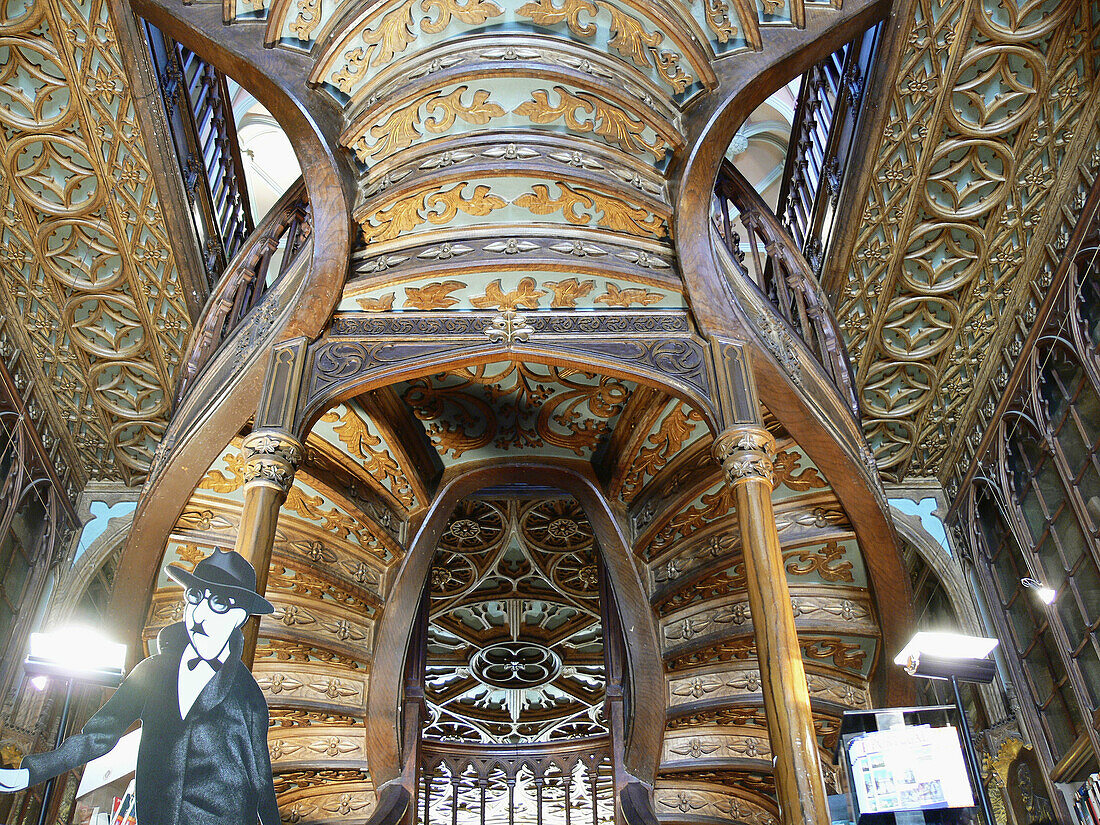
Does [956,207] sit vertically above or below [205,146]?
below

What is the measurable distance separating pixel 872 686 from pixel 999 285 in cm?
295

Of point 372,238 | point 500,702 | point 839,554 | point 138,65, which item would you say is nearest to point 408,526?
point 372,238

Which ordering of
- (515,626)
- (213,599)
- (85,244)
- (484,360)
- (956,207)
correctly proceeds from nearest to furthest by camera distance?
(213,599)
(484,360)
(956,207)
(85,244)
(515,626)

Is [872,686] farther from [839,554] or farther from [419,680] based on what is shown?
[419,680]

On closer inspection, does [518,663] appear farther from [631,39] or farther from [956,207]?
[631,39]

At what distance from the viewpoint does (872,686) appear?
655 centimetres

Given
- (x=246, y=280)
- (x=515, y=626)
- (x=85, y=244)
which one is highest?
(x=85, y=244)

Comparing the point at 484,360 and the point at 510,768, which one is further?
the point at 510,768

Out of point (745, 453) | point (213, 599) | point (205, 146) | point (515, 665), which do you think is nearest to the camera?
point (213, 599)

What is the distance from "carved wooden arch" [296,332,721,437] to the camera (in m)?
5.34

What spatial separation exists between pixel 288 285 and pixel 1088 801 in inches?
216

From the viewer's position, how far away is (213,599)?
3.03 metres

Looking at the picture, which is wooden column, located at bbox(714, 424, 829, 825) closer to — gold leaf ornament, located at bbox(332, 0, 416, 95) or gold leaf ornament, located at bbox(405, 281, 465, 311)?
gold leaf ornament, located at bbox(405, 281, 465, 311)

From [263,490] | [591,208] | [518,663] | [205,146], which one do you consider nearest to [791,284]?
[591,208]
